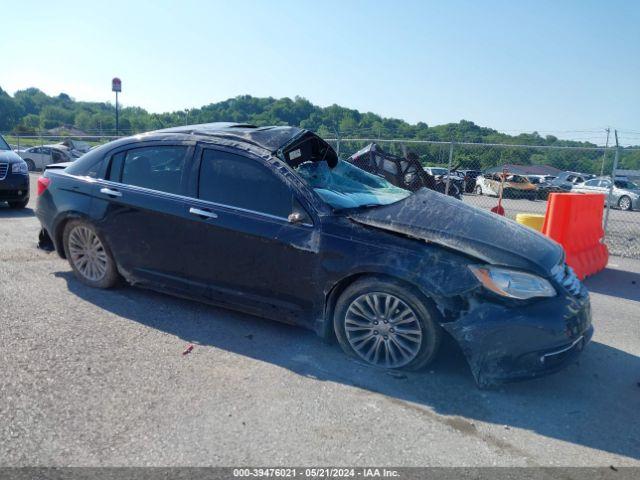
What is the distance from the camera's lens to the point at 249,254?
4.10 metres

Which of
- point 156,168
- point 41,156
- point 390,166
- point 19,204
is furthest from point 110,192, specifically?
point 41,156

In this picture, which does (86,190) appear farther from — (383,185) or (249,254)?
(383,185)

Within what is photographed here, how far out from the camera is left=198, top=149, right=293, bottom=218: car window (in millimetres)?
4066

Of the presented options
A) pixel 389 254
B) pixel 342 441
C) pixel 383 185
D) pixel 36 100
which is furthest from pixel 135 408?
pixel 36 100

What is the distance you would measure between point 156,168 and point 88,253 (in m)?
1.19

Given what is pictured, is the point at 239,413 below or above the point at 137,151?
below

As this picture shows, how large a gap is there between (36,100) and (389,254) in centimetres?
8816

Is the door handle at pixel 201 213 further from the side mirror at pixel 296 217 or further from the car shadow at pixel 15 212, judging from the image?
the car shadow at pixel 15 212

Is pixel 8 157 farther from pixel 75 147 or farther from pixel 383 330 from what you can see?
pixel 75 147

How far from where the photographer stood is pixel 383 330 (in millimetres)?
3736

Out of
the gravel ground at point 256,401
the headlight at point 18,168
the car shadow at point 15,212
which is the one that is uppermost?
the headlight at point 18,168

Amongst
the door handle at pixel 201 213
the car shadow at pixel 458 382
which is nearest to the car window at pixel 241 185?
the door handle at pixel 201 213

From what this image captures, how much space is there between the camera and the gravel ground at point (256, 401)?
279cm

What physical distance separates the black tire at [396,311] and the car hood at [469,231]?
397 mm
